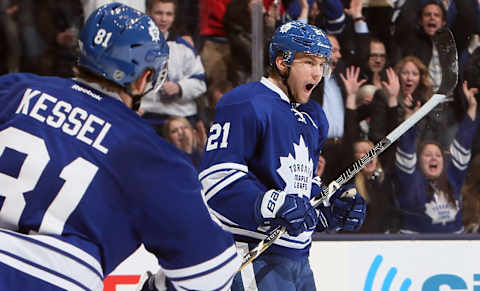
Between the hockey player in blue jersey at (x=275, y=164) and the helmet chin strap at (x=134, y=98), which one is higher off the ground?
the helmet chin strap at (x=134, y=98)

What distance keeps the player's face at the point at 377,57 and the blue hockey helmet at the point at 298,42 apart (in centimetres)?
129

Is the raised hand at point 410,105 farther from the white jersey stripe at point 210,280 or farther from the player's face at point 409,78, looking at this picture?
the white jersey stripe at point 210,280

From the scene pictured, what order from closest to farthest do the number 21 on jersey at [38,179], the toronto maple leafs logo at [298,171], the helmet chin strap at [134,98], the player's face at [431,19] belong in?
the number 21 on jersey at [38,179], the helmet chin strap at [134,98], the toronto maple leafs logo at [298,171], the player's face at [431,19]

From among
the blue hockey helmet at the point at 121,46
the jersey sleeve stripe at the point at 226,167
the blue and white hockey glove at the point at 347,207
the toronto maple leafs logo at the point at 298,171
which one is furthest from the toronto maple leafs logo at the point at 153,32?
the blue and white hockey glove at the point at 347,207

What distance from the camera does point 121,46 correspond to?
1.47 metres

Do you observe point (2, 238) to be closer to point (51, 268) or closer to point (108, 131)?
point (51, 268)

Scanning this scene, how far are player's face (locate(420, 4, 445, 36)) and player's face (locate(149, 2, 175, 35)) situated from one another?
1.05 metres

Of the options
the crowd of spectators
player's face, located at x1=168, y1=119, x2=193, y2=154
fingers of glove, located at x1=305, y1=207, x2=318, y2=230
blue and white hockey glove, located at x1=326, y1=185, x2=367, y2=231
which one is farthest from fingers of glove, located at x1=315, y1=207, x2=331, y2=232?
player's face, located at x1=168, y1=119, x2=193, y2=154

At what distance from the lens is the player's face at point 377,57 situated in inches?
144

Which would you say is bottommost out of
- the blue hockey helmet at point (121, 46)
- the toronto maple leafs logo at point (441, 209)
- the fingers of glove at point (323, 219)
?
the toronto maple leafs logo at point (441, 209)

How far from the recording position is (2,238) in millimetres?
1386

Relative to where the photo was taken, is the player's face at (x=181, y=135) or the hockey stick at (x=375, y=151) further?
the player's face at (x=181, y=135)

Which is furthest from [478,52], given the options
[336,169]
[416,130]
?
[336,169]

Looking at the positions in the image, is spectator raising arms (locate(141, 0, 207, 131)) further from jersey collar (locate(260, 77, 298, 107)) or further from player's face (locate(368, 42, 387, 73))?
jersey collar (locate(260, 77, 298, 107))
